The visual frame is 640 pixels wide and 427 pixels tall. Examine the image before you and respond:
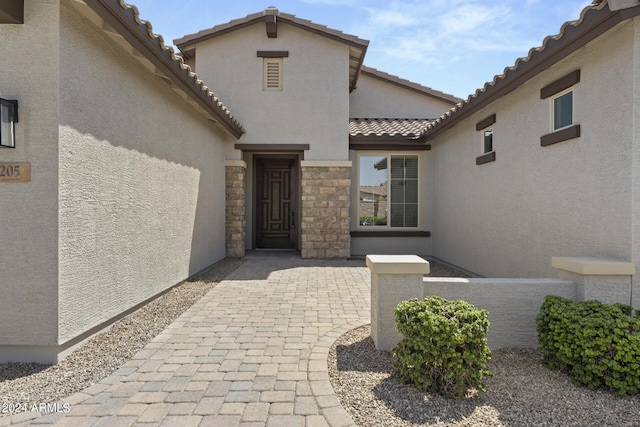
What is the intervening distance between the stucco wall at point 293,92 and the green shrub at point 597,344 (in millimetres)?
6915

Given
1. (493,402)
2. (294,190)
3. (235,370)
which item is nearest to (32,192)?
(235,370)

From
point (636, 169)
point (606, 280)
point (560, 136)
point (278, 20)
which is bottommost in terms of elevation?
point (606, 280)

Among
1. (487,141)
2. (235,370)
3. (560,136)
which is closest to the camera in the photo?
(235,370)

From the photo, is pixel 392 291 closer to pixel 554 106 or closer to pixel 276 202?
pixel 554 106

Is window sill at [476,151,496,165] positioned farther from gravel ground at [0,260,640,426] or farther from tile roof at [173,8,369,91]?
tile roof at [173,8,369,91]

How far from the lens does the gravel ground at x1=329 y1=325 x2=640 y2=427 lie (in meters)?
2.56

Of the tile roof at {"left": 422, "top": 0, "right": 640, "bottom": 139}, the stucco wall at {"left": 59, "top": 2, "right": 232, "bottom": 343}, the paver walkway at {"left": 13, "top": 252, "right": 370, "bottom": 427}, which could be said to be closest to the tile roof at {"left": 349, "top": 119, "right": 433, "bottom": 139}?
the tile roof at {"left": 422, "top": 0, "right": 640, "bottom": 139}

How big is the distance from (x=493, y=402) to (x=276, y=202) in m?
9.07

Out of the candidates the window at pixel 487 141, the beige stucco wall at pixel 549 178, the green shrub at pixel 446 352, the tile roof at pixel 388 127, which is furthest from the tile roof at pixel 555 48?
the green shrub at pixel 446 352

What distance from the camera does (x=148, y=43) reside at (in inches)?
168

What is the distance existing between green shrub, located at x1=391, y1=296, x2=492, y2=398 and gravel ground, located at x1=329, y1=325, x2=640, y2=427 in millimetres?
117

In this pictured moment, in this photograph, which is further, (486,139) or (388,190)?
(388,190)

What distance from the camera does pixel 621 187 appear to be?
144 inches

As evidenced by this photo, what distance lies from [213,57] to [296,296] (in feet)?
23.9
